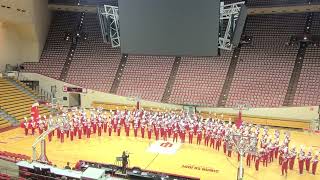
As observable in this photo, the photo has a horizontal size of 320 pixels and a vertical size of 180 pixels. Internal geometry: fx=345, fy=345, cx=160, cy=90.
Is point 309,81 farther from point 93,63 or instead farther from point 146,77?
point 93,63

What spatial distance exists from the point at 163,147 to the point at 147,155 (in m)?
1.24

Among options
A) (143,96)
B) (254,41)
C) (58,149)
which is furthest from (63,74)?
(254,41)

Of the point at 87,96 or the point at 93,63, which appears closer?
the point at 87,96

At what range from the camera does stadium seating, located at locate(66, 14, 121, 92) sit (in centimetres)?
2398

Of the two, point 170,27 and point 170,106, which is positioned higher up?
point 170,27

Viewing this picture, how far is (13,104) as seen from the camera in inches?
A: 800

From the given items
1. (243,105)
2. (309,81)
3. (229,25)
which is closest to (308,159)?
(229,25)

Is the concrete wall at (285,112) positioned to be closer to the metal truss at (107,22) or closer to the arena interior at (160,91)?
the arena interior at (160,91)

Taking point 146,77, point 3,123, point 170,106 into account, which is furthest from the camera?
point 146,77

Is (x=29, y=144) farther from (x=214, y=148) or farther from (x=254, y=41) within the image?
(x=254, y=41)

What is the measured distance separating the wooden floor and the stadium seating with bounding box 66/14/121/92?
8105mm

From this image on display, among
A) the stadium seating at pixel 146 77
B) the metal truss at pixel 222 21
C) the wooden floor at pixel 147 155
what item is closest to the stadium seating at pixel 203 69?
the stadium seating at pixel 146 77

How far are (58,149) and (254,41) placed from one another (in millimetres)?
14715

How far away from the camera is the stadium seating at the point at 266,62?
2023 centimetres
